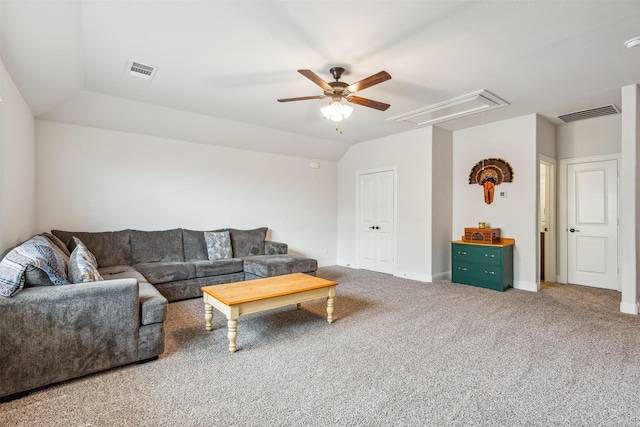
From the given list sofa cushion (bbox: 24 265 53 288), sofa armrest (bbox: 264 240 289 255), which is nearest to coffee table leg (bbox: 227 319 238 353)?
sofa cushion (bbox: 24 265 53 288)

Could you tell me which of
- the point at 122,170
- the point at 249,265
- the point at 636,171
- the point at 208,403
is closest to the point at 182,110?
the point at 122,170

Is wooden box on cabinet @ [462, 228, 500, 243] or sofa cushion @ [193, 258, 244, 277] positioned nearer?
sofa cushion @ [193, 258, 244, 277]

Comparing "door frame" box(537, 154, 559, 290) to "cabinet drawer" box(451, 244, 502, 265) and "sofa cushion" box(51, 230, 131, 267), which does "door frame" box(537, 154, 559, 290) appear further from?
"sofa cushion" box(51, 230, 131, 267)

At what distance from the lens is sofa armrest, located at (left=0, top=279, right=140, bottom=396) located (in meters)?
1.99

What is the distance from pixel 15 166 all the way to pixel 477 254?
18.8ft

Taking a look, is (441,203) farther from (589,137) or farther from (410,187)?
(589,137)

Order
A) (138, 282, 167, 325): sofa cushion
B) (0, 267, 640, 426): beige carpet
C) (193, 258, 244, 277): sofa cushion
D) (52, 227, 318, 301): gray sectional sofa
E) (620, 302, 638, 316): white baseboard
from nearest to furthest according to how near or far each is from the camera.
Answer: (0, 267, 640, 426): beige carpet, (138, 282, 167, 325): sofa cushion, (620, 302, 638, 316): white baseboard, (52, 227, 318, 301): gray sectional sofa, (193, 258, 244, 277): sofa cushion

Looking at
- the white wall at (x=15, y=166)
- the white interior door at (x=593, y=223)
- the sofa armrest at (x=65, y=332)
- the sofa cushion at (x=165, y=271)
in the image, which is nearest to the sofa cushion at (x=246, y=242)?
the sofa cushion at (x=165, y=271)

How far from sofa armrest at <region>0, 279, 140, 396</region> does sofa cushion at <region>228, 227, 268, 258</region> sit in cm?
289

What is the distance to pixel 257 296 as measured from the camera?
286 cm

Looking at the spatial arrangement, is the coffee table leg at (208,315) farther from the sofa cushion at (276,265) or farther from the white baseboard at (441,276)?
the white baseboard at (441,276)

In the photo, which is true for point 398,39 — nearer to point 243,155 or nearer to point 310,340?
point 310,340

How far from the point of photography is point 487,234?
16.2ft

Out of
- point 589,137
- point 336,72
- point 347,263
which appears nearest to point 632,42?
point 336,72
